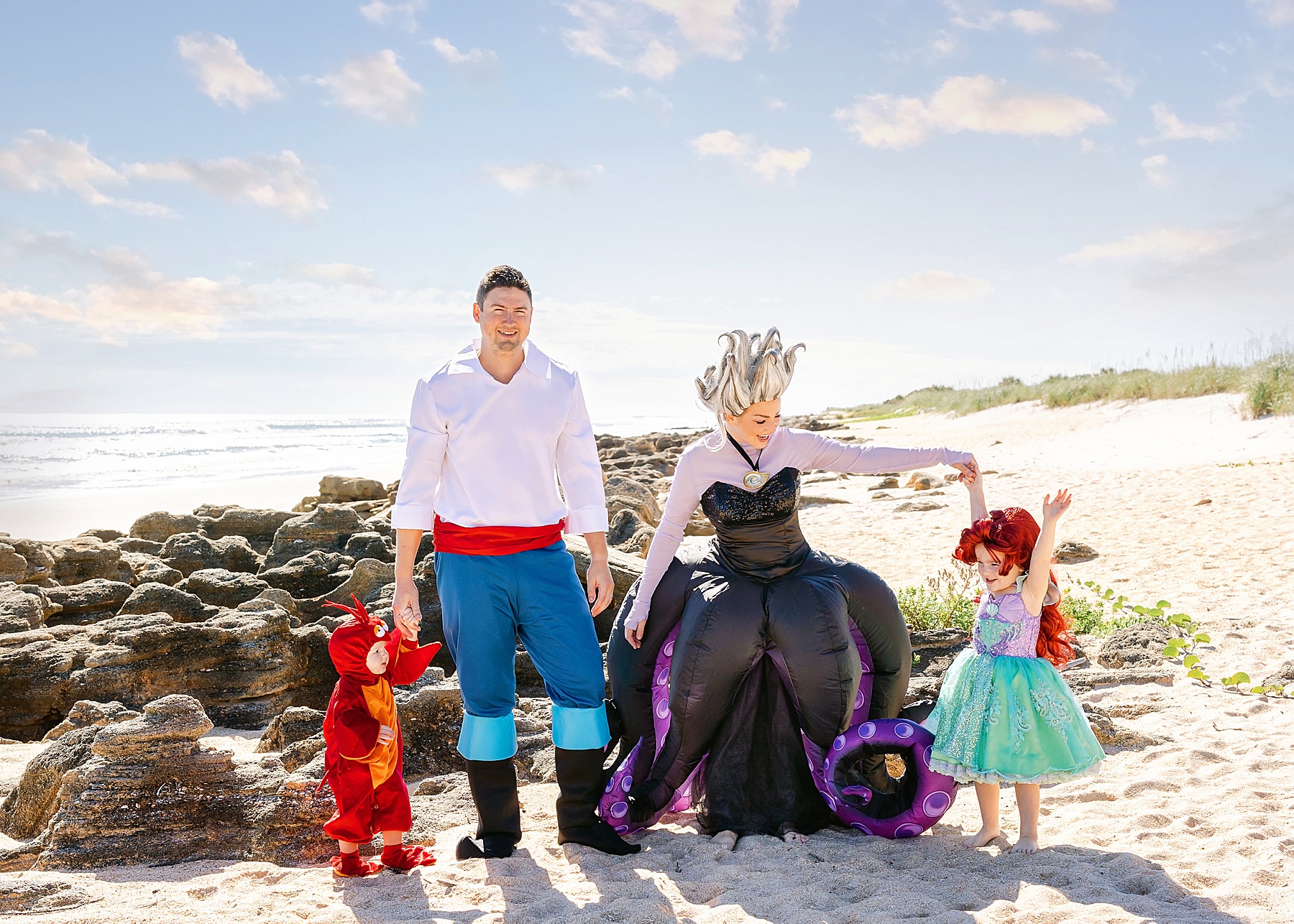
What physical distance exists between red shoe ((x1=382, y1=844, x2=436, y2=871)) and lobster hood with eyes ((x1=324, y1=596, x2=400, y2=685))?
0.64 m

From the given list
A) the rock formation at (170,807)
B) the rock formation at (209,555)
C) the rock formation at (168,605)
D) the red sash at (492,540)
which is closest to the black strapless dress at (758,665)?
the red sash at (492,540)

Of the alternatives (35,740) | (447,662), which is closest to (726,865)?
(447,662)

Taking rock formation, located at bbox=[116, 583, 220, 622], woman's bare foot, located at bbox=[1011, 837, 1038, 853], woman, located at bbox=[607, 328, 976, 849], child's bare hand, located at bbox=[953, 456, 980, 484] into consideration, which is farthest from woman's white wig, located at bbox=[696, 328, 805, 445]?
rock formation, located at bbox=[116, 583, 220, 622]

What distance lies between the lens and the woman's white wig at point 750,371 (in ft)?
12.5

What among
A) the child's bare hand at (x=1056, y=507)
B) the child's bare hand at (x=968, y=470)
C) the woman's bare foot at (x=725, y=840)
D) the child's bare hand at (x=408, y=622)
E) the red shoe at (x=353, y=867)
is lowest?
the woman's bare foot at (x=725, y=840)

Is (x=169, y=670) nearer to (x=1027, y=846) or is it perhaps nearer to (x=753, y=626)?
(x=753, y=626)

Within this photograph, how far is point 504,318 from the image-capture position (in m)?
3.75

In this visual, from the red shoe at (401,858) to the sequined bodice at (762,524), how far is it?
1683mm

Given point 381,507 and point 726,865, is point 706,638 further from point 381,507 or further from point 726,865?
point 381,507

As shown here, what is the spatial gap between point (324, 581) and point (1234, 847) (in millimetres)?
6761

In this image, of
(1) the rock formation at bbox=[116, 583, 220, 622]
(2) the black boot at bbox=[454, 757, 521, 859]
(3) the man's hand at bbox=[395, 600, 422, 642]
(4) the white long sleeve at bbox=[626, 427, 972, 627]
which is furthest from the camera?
(1) the rock formation at bbox=[116, 583, 220, 622]

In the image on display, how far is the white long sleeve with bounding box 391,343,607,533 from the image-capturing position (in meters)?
3.78

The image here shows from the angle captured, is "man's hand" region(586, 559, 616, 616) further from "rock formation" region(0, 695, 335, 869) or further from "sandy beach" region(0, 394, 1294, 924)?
"rock formation" region(0, 695, 335, 869)

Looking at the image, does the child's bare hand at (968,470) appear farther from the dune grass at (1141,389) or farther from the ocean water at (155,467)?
the dune grass at (1141,389)
